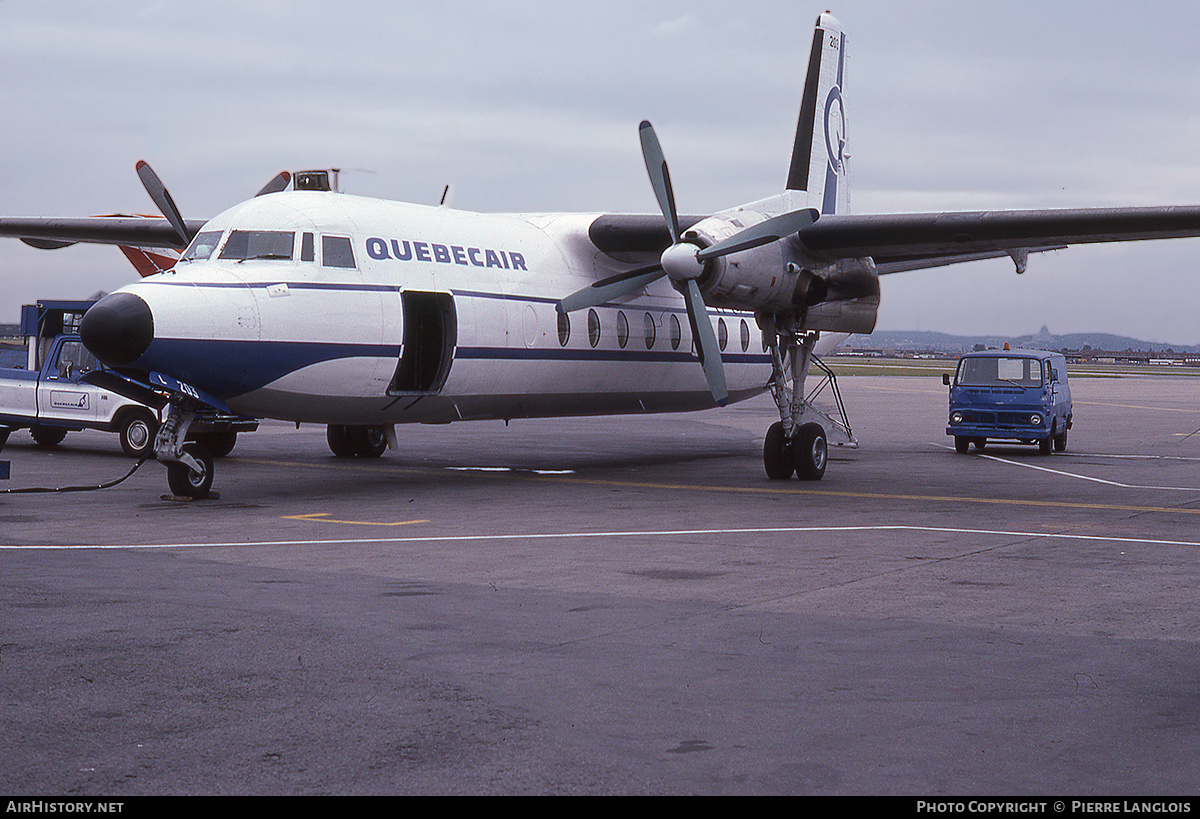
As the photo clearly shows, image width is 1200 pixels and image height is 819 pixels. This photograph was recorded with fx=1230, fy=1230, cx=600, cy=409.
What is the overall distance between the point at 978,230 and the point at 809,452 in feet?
13.8

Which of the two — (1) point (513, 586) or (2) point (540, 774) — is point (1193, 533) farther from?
(2) point (540, 774)

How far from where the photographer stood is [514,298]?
736 inches

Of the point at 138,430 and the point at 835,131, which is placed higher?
the point at 835,131

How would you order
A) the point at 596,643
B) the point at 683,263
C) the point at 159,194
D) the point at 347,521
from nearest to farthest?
1. the point at 596,643
2. the point at 347,521
3. the point at 683,263
4. the point at 159,194

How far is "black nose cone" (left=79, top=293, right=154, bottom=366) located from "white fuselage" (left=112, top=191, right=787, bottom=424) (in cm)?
16


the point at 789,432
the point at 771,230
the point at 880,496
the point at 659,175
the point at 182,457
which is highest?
the point at 659,175

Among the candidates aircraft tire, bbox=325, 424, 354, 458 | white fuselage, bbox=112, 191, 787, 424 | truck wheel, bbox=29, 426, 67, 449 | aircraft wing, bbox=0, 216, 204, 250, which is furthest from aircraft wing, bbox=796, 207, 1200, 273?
truck wheel, bbox=29, 426, 67, 449

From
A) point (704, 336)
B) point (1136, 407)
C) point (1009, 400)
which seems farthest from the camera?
point (1136, 407)

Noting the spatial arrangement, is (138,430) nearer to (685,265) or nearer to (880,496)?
(685,265)

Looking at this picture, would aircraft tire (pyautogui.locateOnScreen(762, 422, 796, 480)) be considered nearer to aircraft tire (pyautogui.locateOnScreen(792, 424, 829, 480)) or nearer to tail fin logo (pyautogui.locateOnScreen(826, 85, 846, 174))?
aircraft tire (pyautogui.locateOnScreen(792, 424, 829, 480))

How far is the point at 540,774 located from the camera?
16.8 feet

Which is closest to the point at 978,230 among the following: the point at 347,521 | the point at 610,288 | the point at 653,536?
the point at 610,288

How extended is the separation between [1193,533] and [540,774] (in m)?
10.3

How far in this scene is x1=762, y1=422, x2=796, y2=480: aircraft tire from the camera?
63.5 ft
